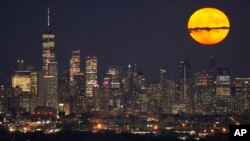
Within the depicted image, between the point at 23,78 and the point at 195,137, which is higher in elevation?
the point at 23,78

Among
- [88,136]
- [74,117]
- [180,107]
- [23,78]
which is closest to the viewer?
[88,136]

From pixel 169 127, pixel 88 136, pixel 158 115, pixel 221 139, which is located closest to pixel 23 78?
pixel 158 115

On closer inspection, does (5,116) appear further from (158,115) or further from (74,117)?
(158,115)

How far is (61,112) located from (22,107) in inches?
195

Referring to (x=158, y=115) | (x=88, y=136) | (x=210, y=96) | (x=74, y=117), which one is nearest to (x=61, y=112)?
(x=74, y=117)

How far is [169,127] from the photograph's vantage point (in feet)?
190

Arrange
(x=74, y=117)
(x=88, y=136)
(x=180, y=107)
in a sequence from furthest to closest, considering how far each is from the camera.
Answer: (x=180, y=107) < (x=74, y=117) < (x=88, y=136)

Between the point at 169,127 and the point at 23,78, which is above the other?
the point at 23,78

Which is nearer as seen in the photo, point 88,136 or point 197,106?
point 88,136

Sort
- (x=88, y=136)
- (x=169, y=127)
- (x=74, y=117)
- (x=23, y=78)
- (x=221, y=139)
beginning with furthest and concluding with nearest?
(x=23, y=78) → (x=74, y=117) → (x=169, y=127) → (x=88, y=136) → (x=221, y=139)

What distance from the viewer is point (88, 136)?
46.6 metres

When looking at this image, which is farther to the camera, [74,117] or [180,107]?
[180,107]

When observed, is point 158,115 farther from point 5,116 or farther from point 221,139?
point 221,139

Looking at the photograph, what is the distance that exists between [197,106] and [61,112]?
1248 cm
